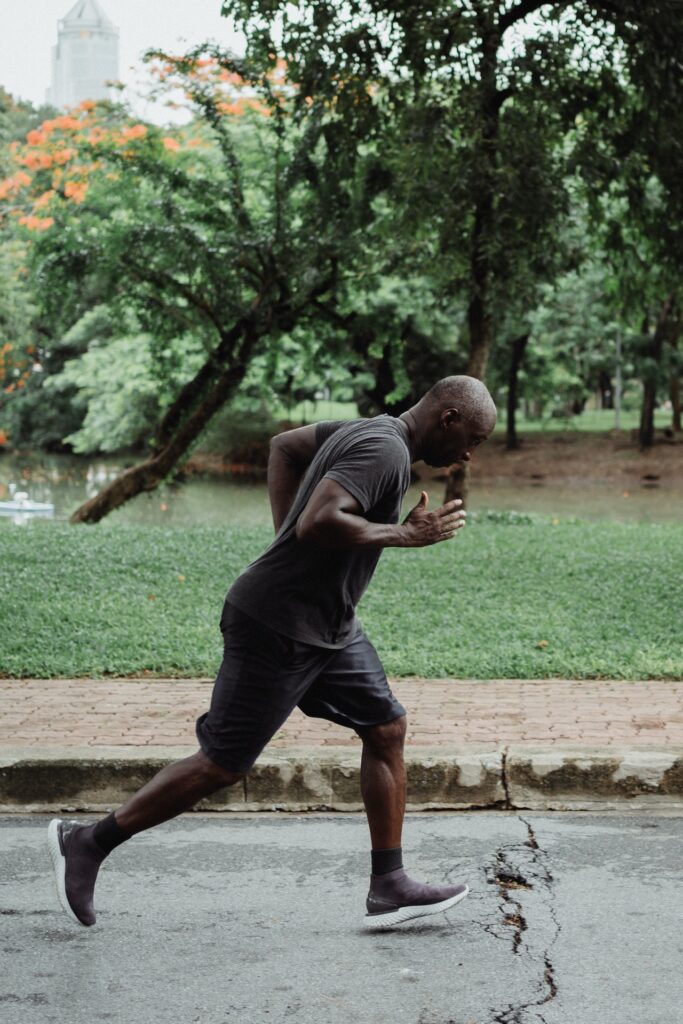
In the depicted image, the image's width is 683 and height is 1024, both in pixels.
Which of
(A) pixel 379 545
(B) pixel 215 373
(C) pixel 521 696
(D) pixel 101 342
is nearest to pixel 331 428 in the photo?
(A) pixel 379 545

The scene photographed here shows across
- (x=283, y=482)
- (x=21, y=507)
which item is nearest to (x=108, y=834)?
(x=283, y=482)

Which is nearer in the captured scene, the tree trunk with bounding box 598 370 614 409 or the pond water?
the pond water

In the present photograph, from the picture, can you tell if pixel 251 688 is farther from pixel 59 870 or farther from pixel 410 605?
pixel 410 605

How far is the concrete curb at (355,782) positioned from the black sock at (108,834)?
146cm

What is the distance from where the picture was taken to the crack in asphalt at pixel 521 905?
3.49 metres

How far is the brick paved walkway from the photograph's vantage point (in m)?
6.16

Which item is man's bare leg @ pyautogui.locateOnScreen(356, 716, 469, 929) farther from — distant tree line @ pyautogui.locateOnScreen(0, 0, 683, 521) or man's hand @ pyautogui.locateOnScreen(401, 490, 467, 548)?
distant tree line @ pyautogui.locateOnScreen(0, 0, 683, 521)

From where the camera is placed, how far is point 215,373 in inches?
703

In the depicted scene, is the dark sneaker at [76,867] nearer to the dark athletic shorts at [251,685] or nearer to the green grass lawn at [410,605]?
the dark athletic shorts at [251,685]

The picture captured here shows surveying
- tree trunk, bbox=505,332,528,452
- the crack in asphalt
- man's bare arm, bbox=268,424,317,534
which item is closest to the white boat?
tree trunk, bbox=505,332,528,452

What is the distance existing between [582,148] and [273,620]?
455 inches

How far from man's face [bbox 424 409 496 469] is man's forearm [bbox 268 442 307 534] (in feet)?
1.66

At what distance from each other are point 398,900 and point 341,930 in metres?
0.21

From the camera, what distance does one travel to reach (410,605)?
9.87 meters
